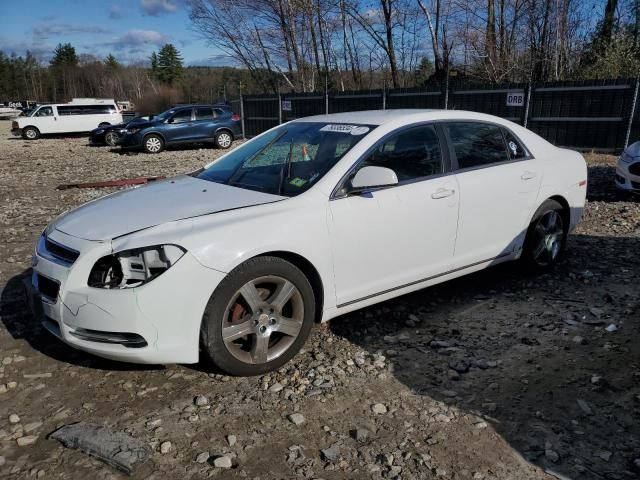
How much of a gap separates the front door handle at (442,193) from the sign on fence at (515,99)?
472 inches

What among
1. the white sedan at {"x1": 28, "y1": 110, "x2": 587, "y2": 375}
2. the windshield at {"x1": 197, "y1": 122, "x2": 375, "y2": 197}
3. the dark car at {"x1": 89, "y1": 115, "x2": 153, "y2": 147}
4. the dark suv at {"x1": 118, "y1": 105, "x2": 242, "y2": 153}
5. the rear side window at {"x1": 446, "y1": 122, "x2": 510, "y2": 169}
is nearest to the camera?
the white sedan at {"x1": 28, "y1": 110, "x2": 587, "y2": 375}

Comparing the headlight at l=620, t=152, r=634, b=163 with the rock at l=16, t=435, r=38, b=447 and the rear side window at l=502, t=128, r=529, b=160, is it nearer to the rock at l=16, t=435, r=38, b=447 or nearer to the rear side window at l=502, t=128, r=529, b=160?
the rear side window at l=502, t=128, r=529, b=160

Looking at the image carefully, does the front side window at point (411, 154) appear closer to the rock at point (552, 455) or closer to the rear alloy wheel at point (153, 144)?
the rock at point (552, 455)

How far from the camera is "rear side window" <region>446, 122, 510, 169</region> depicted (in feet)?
13.9

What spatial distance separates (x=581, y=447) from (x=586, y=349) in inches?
47.1

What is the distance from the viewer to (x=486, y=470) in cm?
250

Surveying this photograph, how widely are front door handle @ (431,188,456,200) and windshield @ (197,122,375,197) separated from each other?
68 cm

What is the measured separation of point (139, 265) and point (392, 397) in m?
1.66

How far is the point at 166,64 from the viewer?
11519 centimetres

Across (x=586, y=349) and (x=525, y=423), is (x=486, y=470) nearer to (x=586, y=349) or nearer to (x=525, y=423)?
(x=525, y=423)

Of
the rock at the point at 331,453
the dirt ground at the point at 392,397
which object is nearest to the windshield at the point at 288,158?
the dirt ground at the point at 392,397

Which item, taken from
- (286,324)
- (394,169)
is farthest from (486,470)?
(394,169)

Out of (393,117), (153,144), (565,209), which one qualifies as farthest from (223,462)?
(153,144)

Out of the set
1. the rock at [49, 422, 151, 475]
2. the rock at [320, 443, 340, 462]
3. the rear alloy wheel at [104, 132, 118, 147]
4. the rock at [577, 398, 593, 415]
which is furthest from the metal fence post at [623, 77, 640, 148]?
the rear alloy wheel at [104, 132, 118, 147]
